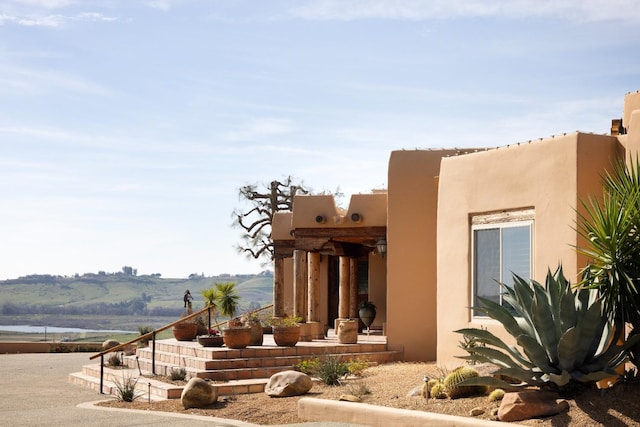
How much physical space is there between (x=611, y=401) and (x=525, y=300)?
A: 62.4 inches

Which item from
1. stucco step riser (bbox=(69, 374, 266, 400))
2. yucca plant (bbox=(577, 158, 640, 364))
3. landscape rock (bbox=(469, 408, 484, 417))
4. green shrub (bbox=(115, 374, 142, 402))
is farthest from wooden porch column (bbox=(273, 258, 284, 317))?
yucca plant (bbox=(577, 158, 640, 364))

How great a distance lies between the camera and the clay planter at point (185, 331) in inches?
799

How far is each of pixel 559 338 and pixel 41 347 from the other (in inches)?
868

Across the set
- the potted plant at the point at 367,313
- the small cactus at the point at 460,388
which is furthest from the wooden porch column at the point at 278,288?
the small cactus at the point at 460,388

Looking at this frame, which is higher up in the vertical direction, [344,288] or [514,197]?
[514,197]

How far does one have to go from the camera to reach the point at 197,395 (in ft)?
44.7

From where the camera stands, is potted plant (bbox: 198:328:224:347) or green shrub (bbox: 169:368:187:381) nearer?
green shrub (bbox: 169:368:187:381)

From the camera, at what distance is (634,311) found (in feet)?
35.9

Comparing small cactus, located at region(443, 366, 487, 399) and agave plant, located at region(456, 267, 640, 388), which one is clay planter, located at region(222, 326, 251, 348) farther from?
agave plant, located at region(456, 267, 640, 388)

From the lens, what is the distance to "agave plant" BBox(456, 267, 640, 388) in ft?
34.9

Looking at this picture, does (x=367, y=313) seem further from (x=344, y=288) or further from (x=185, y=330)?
(x=185, y=330)

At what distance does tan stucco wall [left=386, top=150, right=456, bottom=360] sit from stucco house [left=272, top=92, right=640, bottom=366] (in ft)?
0.07

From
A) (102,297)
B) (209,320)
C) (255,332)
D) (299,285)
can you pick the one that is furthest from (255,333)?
(102,297)

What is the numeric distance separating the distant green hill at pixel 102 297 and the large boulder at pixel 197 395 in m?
98.0
